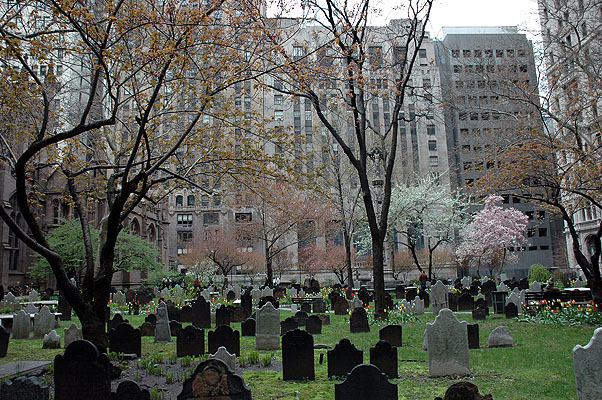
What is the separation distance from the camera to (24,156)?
25.7 ft

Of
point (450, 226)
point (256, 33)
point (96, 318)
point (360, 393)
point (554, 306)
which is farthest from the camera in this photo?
point (450, 226)

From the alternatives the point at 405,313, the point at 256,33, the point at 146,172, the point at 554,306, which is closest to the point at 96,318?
the point at 146,172

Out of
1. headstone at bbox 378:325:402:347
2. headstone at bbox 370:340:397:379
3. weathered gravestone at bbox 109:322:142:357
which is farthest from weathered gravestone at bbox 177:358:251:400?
headstone at bbox 378:325:402:347

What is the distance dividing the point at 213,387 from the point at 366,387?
172 centimetres

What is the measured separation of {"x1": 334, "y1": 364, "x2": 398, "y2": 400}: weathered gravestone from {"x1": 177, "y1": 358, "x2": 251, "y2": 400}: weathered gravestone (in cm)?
113

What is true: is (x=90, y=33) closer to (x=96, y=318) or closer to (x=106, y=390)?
(x=96, y=318)

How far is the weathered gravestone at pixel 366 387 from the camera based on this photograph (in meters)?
5.33

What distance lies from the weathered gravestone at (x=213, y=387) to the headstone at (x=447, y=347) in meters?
4.04

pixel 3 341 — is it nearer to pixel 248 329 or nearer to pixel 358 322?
pixel 248 329

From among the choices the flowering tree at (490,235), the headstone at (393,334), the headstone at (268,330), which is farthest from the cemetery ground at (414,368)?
the flowering tree at (490,235)

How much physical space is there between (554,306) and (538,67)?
865cm

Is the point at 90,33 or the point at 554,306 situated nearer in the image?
the point at 90,33

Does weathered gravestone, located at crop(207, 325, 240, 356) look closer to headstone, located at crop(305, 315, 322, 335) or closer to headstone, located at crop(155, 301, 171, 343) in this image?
headstone, located at crop(155, 301, 171, 343)

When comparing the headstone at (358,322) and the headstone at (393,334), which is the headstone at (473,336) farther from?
the headstone at (358,322)
